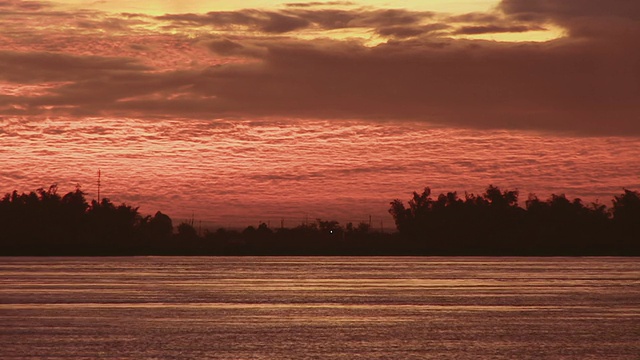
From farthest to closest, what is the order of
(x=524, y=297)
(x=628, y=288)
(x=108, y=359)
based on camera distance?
(x=628, y=288) → (x=524, y=297) → (x=108, y=359)

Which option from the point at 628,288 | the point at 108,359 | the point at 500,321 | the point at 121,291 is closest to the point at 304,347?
the point at 108,359

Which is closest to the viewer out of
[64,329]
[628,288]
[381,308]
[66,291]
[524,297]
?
[64,329]

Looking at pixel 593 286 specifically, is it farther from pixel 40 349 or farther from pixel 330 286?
pixel 40 349

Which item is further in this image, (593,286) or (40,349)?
(593,286)

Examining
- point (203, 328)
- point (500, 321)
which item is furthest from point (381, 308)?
point (203, 328)

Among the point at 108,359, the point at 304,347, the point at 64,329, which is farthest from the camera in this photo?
the point at 64,329

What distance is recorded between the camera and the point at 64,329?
27062 mm

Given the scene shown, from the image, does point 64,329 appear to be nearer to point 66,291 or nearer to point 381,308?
point 381,308

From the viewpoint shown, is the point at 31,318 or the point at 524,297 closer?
the point at 31,318

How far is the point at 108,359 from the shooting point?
21.5 m

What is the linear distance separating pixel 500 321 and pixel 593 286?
73.4ft

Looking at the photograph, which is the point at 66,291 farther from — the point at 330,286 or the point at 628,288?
the point at 628,288

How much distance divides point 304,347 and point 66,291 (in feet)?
77.1

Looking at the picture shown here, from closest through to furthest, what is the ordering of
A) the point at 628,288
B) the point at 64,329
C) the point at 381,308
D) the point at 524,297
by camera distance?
1. the point at 64,329
2. the point at 381,308
3. the point at 524,297
4. the point at 628,288
